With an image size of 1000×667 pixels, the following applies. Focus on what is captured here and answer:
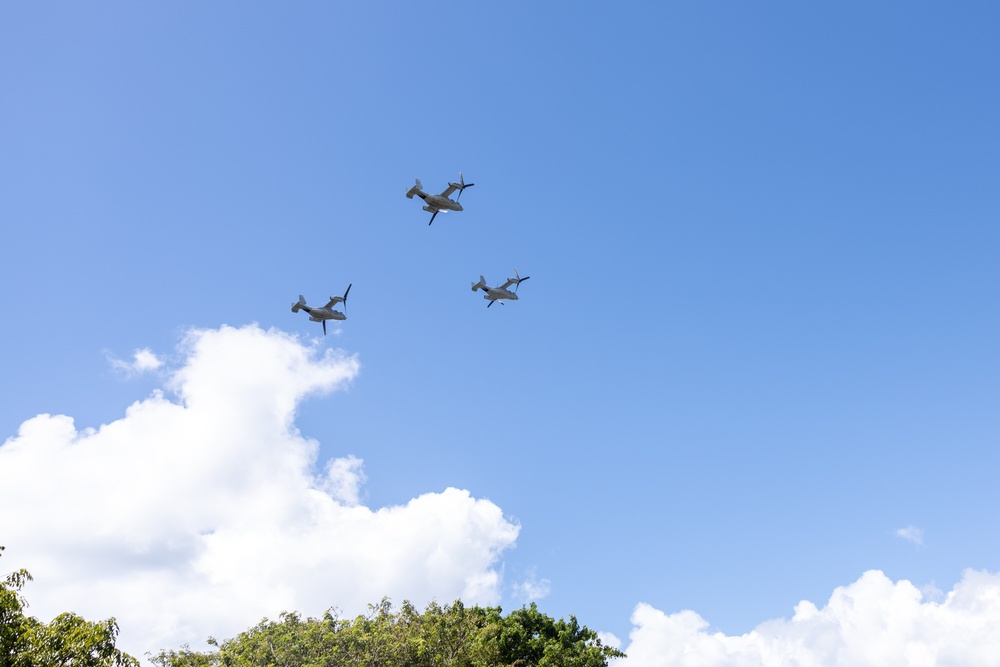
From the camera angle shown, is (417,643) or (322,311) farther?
(417,643)

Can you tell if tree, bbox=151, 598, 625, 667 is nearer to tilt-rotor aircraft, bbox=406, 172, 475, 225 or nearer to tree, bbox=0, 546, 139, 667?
tree, bbox=0, 546, 139, 667

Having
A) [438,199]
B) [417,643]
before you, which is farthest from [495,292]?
[417,643]

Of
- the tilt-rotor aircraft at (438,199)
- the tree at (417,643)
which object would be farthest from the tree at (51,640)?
the tilt-rotor aircraft at (438,199)

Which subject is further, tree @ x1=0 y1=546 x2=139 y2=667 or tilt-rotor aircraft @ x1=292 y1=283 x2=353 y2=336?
tilt-rotor aircraft @ x1=292 y1=283 x2=353 y2=336

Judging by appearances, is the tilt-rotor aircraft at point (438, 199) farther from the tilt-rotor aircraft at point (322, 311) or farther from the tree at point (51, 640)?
the tree at point (51, 640)

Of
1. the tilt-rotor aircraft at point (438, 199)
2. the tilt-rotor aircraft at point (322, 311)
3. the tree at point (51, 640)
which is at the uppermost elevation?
the tilt-rotor aircraft at point (438, 199)

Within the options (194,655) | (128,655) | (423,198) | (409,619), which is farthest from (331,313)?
(194,655)

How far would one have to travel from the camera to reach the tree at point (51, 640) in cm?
1593

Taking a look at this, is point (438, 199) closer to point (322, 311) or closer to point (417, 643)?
point (322, 311)

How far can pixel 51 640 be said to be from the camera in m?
16.7

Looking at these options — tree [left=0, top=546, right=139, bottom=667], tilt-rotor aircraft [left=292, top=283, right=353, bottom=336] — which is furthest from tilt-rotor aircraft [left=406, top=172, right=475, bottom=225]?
tree [left=0, top=546, right=139, bottom=667]

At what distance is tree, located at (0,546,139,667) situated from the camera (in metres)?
15.9

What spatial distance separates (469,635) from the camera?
3188 cm

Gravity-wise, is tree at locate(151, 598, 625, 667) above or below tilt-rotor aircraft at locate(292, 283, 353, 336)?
below
